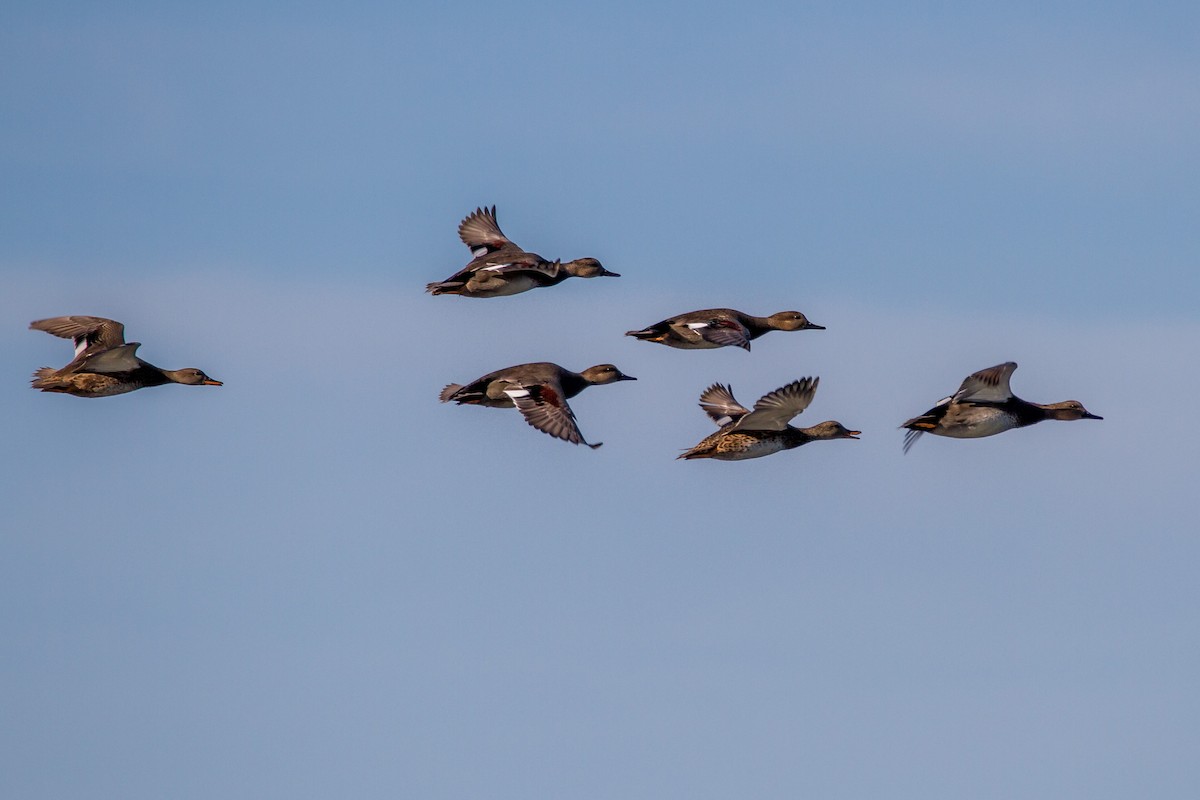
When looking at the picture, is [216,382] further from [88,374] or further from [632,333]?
[632,333]

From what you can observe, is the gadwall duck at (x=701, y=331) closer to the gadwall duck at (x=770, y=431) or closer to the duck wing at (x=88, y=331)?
the gadwall duck at (x=770, y=431)

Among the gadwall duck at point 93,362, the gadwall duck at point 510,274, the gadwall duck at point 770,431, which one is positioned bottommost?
the gadwall duck at point 770,431

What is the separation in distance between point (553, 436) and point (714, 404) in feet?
25.7

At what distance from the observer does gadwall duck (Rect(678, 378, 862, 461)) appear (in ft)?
120

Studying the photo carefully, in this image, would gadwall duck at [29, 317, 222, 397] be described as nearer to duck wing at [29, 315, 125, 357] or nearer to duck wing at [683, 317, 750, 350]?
duck wing at [29, 315, 125, 357]

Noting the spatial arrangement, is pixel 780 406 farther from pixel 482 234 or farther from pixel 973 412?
pixel 482 234

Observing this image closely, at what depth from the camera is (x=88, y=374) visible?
39250mm

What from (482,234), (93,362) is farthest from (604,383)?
(93,362)

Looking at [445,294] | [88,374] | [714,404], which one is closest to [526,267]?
[445,294]

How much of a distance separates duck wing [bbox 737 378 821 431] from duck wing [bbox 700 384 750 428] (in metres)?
2.72

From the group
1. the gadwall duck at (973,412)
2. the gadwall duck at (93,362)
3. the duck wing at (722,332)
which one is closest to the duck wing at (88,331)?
the gadwall duck at (93,362)

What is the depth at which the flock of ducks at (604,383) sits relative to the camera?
120 feet

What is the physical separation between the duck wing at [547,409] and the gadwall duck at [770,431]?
2.93 meters

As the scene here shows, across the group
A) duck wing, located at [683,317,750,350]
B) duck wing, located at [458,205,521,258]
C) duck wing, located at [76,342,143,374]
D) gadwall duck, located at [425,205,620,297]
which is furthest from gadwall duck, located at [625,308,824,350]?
duck wing, located at [76,342,143,374]
